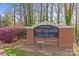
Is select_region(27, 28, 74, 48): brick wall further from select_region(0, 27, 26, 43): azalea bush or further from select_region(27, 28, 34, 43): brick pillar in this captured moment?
select_region(0, 27, 26, 43): azalea bush

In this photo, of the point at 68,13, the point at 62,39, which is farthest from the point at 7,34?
the point at 68,13

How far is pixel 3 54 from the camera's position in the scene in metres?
3.72

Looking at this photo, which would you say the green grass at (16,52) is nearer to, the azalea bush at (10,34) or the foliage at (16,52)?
the foliage at (16,52)

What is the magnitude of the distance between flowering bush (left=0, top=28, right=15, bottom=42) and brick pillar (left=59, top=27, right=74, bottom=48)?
75 cm

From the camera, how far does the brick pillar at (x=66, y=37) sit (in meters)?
3.71

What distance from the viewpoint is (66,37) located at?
147 inches

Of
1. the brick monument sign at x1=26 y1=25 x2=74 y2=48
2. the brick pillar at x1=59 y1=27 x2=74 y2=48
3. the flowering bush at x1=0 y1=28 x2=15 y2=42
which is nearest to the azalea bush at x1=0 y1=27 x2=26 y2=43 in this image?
the flowering bush at x1=0 y1=28 x2=15 y2=42

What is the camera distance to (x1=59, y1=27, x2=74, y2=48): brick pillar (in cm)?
371

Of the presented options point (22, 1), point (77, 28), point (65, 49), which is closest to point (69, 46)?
point (65, 49)

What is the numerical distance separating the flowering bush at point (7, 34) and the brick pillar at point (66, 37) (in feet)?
2.47

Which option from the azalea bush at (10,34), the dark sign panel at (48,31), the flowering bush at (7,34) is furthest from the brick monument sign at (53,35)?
the flowering bush at (7,34)

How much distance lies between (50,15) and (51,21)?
95mm

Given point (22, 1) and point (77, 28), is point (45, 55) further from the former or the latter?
point (22, 1)

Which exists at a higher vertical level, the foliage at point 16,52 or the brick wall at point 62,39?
the brick wall at point 62,39
